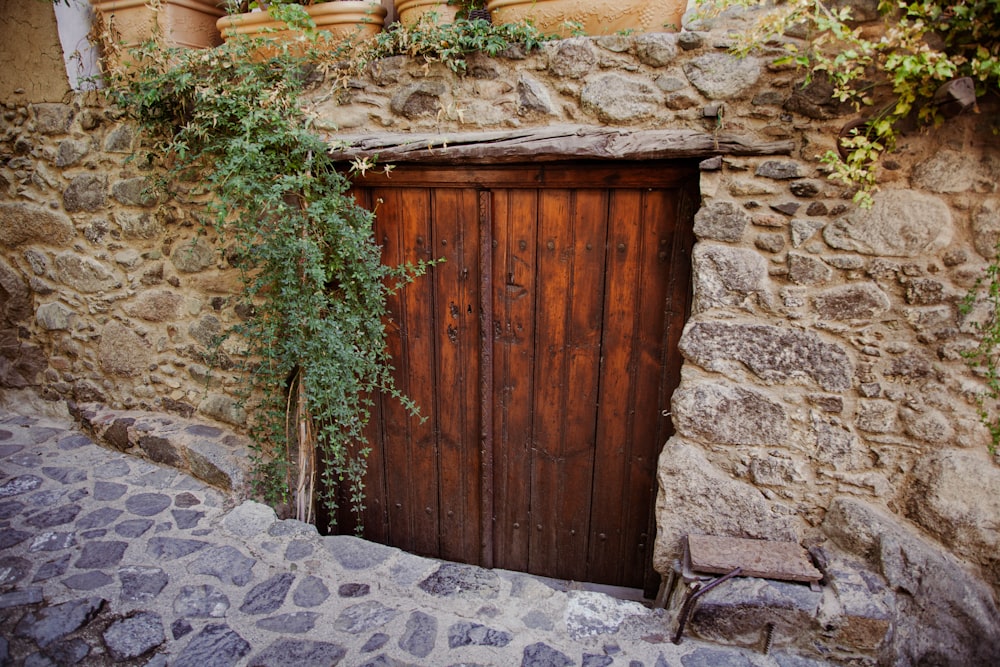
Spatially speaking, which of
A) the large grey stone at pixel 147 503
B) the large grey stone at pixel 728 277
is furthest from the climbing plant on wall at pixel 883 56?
the large grey stone at pixel 147 503

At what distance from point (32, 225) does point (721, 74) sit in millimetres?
3422

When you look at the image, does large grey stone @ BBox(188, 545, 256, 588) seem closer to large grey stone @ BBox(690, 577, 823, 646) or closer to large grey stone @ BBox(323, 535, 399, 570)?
large grey stone @ BBox(323, 535, 399, 570)

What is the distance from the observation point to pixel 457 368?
106 inches

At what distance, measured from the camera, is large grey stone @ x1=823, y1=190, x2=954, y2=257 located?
1832mm

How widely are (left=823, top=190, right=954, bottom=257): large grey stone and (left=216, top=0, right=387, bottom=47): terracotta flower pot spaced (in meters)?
1.97

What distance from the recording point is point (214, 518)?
266cm

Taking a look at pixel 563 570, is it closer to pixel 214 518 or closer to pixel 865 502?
pixel 865 502

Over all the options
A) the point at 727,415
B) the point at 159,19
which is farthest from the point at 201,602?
the point at 159,19

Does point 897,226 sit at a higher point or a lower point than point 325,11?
lower

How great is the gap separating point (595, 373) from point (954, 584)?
1382 millimetres

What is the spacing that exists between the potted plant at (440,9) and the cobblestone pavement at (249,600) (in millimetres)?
2237

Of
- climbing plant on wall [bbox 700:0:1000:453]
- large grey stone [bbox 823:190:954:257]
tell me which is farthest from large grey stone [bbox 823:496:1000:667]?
large grey stone [bbox 823:190:954:257]

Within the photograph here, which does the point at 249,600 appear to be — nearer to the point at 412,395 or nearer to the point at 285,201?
the point at 412,395

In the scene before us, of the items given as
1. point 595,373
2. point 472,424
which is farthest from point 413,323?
point 595,373
